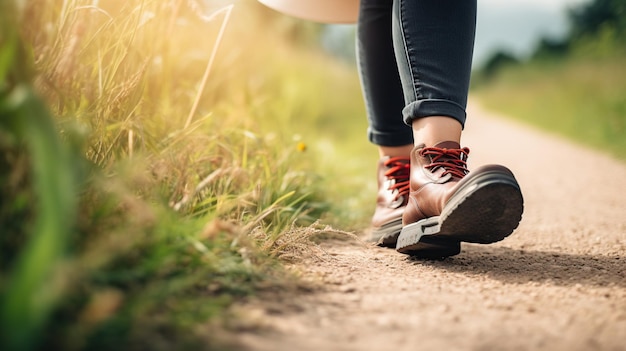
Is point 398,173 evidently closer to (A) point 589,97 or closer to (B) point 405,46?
(B) point 405,46

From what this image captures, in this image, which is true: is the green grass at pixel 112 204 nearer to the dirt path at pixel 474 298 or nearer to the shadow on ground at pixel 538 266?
the dirt path at pixel 474 298

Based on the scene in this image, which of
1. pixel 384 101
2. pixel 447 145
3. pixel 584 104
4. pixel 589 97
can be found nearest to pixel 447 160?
pixel 447 145

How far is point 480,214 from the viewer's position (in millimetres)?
1093

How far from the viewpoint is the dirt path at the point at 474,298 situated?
0.80 meters

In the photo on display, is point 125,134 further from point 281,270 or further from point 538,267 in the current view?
point 538,267

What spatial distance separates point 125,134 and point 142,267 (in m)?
0.50

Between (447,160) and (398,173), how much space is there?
275 millimetres

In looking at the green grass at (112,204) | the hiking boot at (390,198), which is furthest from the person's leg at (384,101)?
the green grass at (112,204)

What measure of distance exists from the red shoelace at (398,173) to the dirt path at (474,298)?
A: 0.58 ft

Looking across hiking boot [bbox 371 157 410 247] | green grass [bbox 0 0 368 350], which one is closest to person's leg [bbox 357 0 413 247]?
hiking boot [bbox 371 157 410 247]

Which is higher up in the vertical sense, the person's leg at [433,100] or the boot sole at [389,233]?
the person's leg at [433,100]

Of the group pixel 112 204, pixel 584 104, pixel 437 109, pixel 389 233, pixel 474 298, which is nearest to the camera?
pixel 112 204

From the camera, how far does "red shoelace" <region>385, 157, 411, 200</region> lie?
4.91 feet

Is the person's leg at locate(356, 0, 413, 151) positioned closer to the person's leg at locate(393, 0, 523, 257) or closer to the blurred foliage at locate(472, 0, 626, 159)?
the person's leg at locate(393, 0, 523, 257)
